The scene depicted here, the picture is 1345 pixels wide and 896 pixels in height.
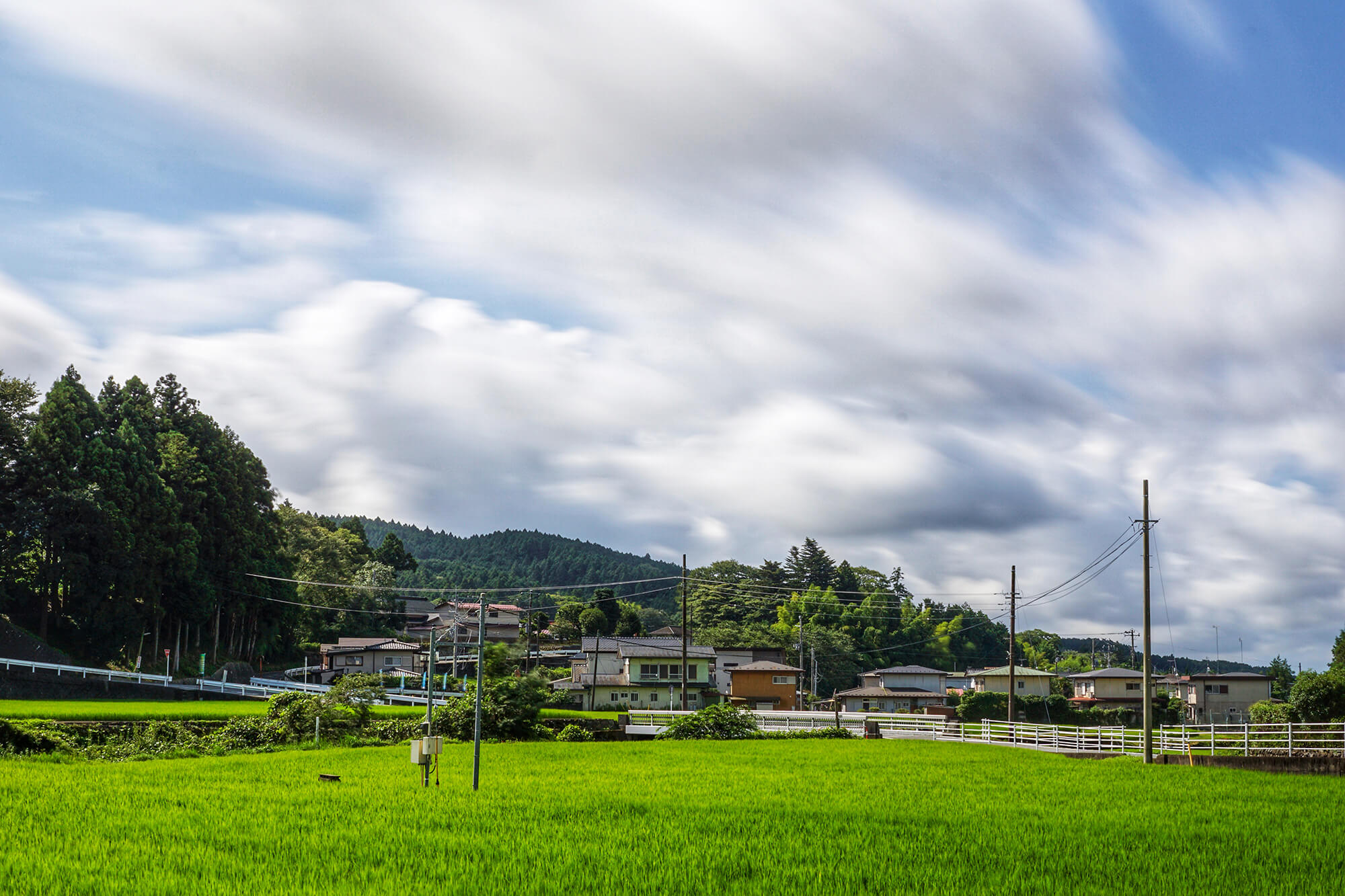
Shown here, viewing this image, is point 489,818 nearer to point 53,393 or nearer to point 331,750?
point 331,750

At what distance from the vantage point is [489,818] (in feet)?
53.7

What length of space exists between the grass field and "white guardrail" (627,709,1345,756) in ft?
20.5

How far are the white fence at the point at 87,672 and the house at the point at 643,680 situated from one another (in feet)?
80.7

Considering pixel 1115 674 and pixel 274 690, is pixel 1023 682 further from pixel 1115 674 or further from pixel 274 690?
pixel 274 690

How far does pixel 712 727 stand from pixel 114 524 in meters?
36.8

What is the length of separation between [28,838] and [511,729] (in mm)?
27698

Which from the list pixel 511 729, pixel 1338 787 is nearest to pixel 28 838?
pixel 1338 787

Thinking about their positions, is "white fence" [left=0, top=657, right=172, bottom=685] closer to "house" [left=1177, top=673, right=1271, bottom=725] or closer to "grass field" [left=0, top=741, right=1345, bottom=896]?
"grass field" [left=0, top=741, right=1345, bottom=896]

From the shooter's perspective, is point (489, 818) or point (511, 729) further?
point (511, 729)

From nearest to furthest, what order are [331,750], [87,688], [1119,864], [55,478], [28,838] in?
[1119,864], [28,838], [331,750], [87,688], [55,478]

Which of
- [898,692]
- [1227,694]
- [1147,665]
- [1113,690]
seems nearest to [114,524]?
[1147,665]

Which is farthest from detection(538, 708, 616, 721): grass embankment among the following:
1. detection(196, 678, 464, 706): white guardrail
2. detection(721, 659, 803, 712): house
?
detection(721, 659, 803, 712): house

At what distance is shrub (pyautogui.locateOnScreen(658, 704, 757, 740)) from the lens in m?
43.8

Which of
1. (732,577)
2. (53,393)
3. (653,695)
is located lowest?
(653,695)
